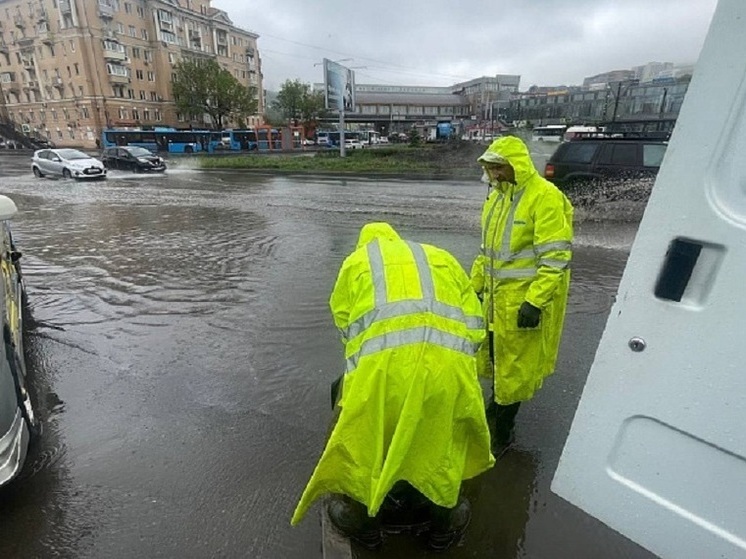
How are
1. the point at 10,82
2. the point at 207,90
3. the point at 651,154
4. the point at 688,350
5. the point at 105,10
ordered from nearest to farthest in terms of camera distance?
the point at 688,350
the point at 651,154
the point at 207,90
the point at 105,10
the point at 10,82

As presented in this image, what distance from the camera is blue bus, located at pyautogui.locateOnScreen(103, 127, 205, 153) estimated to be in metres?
38.4

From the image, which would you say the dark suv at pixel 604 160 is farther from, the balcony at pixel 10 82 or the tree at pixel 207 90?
the balcony at pixel 10 82

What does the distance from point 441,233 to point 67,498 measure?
7.36 metres

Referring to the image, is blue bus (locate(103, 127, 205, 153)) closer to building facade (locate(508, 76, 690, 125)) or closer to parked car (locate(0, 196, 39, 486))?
building facade (locate(508, 76, 690, 125))

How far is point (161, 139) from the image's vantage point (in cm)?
4156

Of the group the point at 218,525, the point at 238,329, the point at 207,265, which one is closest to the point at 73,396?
the point at 238,329

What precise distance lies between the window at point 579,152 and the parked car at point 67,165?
64.6ft

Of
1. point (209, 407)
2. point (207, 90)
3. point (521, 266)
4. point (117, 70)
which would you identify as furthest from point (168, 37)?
point (521, 266)

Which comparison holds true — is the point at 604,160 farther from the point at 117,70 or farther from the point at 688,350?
the point at 117,70

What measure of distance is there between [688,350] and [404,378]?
84 centimetres

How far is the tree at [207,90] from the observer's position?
5569 cm

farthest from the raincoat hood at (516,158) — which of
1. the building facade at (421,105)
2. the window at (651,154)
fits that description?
the building facade at (421,105)

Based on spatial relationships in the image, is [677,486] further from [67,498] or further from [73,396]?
[73,396]

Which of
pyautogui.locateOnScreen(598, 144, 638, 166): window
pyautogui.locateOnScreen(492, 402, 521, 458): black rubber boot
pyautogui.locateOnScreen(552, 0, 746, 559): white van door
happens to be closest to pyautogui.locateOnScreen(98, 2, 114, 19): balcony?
pyautogui.locateOnScreen(598, 144, 638, 166): window
